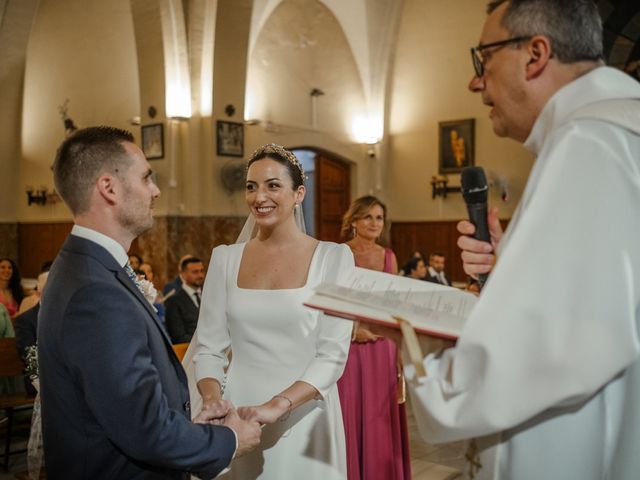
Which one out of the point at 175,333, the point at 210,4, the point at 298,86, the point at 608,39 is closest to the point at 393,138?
the point at 298,86

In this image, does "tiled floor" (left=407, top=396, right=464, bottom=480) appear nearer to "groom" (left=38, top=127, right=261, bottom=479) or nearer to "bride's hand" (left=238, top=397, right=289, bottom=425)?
"bride's hand" (left=238, top=397, right=289, bottom=425)

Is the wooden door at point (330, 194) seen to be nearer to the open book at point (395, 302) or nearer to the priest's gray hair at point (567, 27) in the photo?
the open book at point (395, 302)

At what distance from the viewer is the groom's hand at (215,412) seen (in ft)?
6.40

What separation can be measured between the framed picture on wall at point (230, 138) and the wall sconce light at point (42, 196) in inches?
170

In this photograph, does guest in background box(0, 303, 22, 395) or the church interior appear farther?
the church interior

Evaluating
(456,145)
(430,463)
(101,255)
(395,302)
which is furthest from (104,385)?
(456,145)

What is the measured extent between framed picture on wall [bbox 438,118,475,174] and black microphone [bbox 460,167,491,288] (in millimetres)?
11836

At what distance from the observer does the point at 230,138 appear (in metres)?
10.7

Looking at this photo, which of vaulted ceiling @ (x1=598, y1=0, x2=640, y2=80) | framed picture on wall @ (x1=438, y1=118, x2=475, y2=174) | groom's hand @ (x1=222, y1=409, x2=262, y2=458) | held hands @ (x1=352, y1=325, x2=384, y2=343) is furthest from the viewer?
framed picture on wall @ (x1=438, y1=118, x2=475, y2=174)

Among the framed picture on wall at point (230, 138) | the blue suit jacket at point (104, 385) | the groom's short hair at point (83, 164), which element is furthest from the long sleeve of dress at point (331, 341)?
the framed picture on wall at point (230, 138)

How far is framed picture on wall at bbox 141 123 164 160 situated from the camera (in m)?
10.3

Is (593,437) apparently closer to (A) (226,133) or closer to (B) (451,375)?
(B) (451,375)

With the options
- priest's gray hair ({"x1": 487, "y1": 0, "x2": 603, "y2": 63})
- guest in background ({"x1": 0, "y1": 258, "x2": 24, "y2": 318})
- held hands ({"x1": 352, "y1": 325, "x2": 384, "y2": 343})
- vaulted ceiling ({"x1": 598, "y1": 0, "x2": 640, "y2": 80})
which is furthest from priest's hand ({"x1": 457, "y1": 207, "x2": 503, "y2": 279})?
vaulted ceiling ({"x1": 598, "y1": 0, "x2": 640, "y2": 80})

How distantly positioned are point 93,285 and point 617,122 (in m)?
1.25
